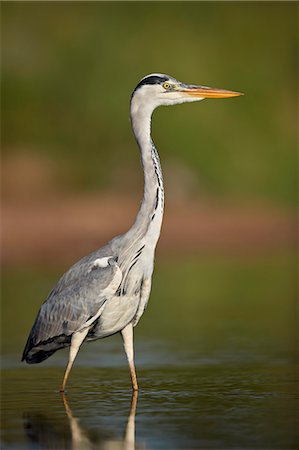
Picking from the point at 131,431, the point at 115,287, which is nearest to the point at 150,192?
the point at 115,287

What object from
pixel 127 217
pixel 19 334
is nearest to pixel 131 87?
pixel 127 217

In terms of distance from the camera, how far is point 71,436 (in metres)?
7.16

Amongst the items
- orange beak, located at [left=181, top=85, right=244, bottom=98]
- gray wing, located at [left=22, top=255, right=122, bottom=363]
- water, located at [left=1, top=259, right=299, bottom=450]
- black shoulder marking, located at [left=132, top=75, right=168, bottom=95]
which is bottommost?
water, located at [left=1, top=259, right=299, bottom=450]

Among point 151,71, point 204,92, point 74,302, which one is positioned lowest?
point 74,302

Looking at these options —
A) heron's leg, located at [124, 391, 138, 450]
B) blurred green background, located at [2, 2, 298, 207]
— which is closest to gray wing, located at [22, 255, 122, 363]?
heron's leg, located at [124, 391, 138, 450]

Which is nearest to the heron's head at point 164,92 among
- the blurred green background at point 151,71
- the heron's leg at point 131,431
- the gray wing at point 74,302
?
the gray wing at point 74,302

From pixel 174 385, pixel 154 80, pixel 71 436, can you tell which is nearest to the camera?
pixel 71 436

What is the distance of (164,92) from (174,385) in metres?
2.12

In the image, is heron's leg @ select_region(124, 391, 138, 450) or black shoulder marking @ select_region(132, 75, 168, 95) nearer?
heron's leg @ select_region(124, 391, 138, 450)

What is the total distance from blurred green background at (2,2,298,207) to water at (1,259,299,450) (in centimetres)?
1463

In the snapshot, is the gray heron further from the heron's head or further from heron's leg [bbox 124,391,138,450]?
heron's leg [bbox 124,391,138,450]

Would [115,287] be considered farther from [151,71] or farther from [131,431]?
[151,71]

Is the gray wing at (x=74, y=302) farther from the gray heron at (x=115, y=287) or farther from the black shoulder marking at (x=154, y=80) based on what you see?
the black shoulder marking at (x=154, y=80)

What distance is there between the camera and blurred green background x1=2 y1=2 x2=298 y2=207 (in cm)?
3036
